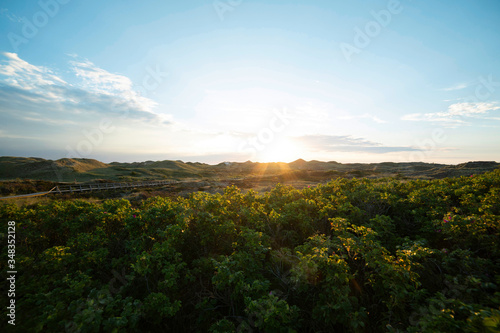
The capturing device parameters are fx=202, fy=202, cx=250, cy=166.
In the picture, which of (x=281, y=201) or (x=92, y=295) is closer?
(x=92, y=295)

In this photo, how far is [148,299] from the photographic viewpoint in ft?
10.1

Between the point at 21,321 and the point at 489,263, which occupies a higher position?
the point at 489,263

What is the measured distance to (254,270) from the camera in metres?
3.69

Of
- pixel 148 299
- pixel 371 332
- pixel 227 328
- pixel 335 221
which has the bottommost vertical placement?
pixel 371 332

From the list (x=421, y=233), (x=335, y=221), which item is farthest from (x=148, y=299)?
(x=421, y=233)

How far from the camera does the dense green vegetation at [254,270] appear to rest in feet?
8.95

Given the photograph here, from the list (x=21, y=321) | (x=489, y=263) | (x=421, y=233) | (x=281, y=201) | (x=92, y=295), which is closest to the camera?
(x=21, y=321)

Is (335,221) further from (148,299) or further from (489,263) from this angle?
(148,299)

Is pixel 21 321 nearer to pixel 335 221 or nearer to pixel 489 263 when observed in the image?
pixel 335 221

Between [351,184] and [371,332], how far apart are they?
5.92 m

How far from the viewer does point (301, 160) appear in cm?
9475

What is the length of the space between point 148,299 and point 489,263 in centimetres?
551

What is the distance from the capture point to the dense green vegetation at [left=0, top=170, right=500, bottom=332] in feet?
8.95

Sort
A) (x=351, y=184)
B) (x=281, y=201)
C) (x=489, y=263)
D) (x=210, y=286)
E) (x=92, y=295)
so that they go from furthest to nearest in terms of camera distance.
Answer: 1. (x=351, y=184)
2. (x=281, y=201)
3. (x=210, y=286)
4. (x=489, y=263)
5. (x=92, y=295)
